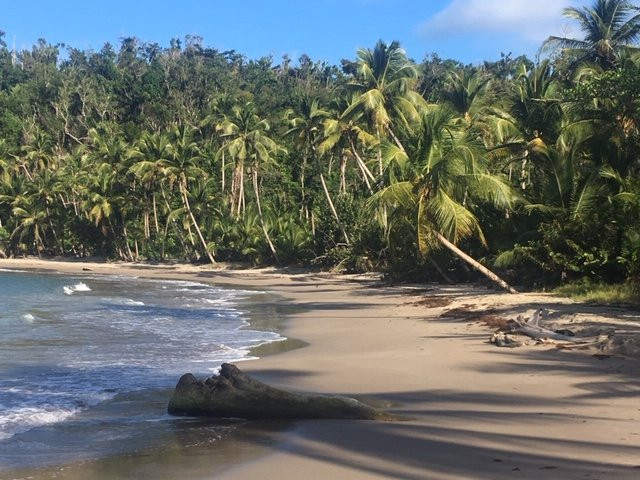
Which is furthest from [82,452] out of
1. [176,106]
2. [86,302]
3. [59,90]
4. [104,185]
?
[59,90]

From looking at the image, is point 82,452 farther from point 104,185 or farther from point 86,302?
point 104,185

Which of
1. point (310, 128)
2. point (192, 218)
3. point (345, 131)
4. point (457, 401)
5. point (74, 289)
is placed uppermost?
point (310, 128)

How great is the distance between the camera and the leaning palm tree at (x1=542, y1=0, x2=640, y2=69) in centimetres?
2614

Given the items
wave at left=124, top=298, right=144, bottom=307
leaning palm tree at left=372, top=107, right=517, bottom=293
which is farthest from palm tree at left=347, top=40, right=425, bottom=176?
wave at left=124, top=298, right=144, bottom=307

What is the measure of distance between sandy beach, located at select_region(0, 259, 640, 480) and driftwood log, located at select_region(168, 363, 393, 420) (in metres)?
0.22

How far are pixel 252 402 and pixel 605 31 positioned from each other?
78.9ft

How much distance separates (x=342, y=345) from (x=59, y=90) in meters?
65.3

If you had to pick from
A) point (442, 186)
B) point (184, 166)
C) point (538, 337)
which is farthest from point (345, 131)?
point (538, 337)

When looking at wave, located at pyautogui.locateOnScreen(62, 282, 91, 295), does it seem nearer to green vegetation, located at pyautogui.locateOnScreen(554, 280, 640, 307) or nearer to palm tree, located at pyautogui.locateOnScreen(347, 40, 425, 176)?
palm tree, located at pyautogui.locateOnScreen(347, 40, 425, 176)

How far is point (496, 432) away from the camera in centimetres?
660

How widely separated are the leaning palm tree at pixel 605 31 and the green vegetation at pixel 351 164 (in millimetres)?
53

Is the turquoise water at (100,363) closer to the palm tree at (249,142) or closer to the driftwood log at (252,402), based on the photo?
the driftwood log at (252,402)

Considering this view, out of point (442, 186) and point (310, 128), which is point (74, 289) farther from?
point (442, 186)

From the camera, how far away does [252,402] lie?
7648mm
